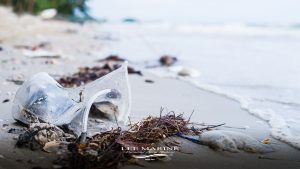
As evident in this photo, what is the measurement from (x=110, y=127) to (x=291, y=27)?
23.4 m

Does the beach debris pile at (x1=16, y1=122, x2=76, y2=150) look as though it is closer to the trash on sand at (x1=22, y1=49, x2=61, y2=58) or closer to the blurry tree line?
the trash on sand at (x1=22, y1=49, x2=61, y2=58)

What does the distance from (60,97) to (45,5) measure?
87.6 ft

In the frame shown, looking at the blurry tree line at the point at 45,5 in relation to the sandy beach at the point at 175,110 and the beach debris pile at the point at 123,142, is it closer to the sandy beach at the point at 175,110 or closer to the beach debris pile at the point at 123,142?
the sandy beach at the point at 175,110

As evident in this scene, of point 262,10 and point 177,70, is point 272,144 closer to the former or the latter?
point 177,70

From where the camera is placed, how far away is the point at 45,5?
92.7ft

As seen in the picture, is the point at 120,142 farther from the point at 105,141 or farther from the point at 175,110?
the point at 175,110

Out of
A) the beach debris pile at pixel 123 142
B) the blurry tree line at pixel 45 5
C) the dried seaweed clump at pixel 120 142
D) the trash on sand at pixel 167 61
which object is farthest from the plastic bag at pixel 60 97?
the blurry tree line at pixel 45 5

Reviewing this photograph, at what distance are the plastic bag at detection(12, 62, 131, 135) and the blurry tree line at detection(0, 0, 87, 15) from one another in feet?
59.6

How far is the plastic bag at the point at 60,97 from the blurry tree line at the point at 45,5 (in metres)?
18.2

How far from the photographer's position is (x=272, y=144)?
2816mm

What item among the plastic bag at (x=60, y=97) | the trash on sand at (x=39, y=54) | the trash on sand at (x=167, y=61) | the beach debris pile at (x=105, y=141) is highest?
the trash on sand at (x=167, y=61)

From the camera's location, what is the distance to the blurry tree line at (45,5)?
72.9 feet

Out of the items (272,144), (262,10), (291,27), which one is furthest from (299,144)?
(262,10)

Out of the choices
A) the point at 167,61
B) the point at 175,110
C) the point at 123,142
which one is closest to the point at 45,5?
the point at 167,61
